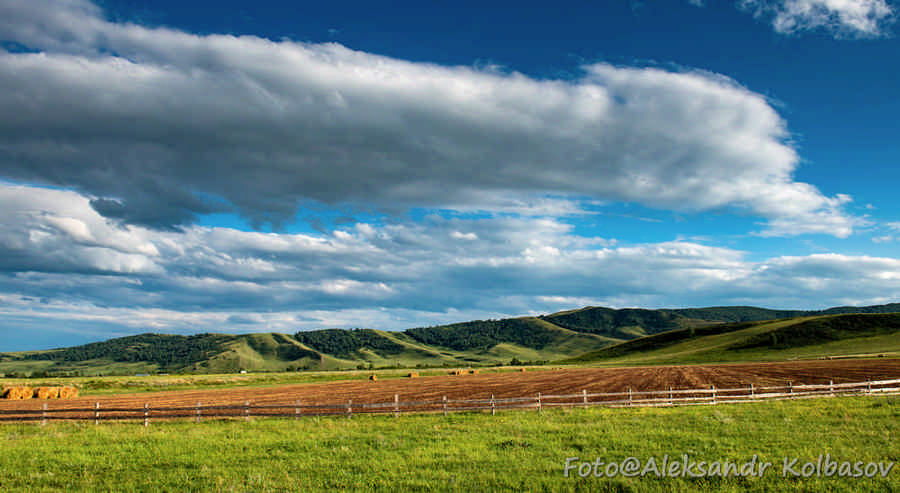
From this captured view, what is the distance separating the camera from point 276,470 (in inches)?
631

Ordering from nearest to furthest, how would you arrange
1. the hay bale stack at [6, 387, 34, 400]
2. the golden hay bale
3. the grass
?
1. the grass
2. the hay bale stack at [6, 387, 34, 400]
3. the golden hay bale

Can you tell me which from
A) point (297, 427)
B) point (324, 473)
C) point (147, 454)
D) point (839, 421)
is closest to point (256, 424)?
point (297, 427)

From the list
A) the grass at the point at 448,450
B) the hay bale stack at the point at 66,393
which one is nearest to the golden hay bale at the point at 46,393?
the hay bale stack at the point at 66,393

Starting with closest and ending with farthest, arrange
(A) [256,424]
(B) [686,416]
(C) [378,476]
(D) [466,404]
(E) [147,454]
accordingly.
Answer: (C) [378,476], (E) [147,454], (B) [686,416], (A) [256,424], (D) [466,404]

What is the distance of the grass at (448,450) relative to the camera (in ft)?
45.1

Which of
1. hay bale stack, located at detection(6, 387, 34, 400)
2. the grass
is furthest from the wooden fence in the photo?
hay bale stack, located at detection(6, 387, 34, 400)

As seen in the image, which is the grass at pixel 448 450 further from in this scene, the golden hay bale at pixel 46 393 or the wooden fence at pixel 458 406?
the golden hay bale at pixel 46 393

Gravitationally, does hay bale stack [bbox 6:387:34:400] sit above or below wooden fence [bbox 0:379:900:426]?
below

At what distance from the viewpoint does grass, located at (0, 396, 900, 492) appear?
13758 millimetres

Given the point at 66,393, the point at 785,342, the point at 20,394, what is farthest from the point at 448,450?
the point at 785,342

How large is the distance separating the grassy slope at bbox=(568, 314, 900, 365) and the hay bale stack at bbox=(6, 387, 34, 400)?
4496 inches

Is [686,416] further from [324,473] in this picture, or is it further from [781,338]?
[781,338]

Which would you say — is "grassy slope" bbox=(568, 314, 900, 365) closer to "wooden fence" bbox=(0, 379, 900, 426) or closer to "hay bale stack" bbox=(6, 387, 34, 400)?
"wooden fence" bbox=(0, 379, 900, 426)

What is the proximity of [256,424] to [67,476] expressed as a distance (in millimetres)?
11767
